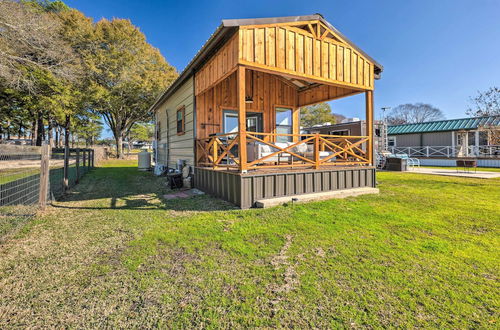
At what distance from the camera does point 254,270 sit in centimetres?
227

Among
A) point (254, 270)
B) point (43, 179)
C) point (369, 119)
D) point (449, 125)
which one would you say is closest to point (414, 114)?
point (449, 125)

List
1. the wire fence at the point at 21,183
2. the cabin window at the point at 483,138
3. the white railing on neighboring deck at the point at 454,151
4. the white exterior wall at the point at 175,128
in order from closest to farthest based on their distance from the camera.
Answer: the wire fence at the point at 21,183 → the white exterior wall at the point at 175,128 → the white railing on neighboring deck at the point at 454,151 → the cabin window at the point at 483,138

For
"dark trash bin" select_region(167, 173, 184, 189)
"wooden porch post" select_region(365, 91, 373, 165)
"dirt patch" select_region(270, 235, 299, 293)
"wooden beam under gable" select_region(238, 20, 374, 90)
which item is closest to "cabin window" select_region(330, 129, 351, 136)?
"wooden porch post" select_region(365, 91, 373, 165)

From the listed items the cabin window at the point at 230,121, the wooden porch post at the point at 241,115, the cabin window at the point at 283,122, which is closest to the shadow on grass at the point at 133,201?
the wooden porch post at the point at 241,115

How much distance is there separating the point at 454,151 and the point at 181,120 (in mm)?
20793

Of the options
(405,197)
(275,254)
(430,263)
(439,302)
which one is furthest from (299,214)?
(405,197)

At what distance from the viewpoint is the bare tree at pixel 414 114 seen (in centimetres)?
4162

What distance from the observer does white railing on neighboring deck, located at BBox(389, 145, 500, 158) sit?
54.0 ft

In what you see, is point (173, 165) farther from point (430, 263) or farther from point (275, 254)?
point (430, 263)

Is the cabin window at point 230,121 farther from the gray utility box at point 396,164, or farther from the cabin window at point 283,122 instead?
the gray utility box at point 396,164

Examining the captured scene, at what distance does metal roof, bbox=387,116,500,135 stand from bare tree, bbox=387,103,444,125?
22.6 metres

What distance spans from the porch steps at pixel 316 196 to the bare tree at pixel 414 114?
1665 inches

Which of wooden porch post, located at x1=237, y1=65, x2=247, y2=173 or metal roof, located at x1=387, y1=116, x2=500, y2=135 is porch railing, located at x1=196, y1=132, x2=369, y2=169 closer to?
wooden porch post, located at x1=237, y1=65, x2=247, y2=173

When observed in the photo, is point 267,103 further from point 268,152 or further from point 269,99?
point 268,152
